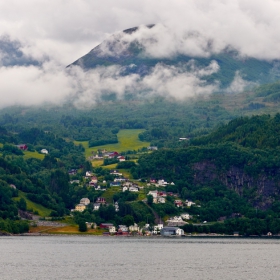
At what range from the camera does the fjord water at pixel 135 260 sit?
103312mm

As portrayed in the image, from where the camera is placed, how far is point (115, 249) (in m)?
144

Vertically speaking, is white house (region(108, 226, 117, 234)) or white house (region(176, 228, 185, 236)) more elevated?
white house (region(108, 226, 117, 234))

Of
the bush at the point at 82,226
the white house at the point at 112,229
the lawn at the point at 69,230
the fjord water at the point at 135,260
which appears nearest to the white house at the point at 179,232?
the white house at the point at 112,229

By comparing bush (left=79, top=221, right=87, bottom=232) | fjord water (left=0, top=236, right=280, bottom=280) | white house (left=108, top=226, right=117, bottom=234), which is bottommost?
fjord water (left=0, top=236, right=280, bottom=280)

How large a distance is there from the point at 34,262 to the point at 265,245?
65903 millimetres

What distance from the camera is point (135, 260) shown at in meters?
122

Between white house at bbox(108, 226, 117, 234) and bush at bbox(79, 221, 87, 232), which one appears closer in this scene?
bush at bbox(79, 221, 87, 232)

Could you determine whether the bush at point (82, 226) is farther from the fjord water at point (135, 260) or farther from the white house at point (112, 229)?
the fjord water at point (135, 260)

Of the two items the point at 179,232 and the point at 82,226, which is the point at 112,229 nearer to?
the point at 82,226

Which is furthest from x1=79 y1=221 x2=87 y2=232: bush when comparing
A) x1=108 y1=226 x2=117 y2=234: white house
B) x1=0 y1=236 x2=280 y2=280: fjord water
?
x1=0 y1=236 x2=280 y2=280: fjord water

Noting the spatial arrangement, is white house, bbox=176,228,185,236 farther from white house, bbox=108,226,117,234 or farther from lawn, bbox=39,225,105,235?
lawn, bbox=39,225,105,235

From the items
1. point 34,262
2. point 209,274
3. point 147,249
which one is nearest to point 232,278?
point 209,274

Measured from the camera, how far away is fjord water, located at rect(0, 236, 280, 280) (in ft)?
339

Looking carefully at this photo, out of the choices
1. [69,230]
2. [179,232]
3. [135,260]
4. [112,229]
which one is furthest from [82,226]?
[135,260]
